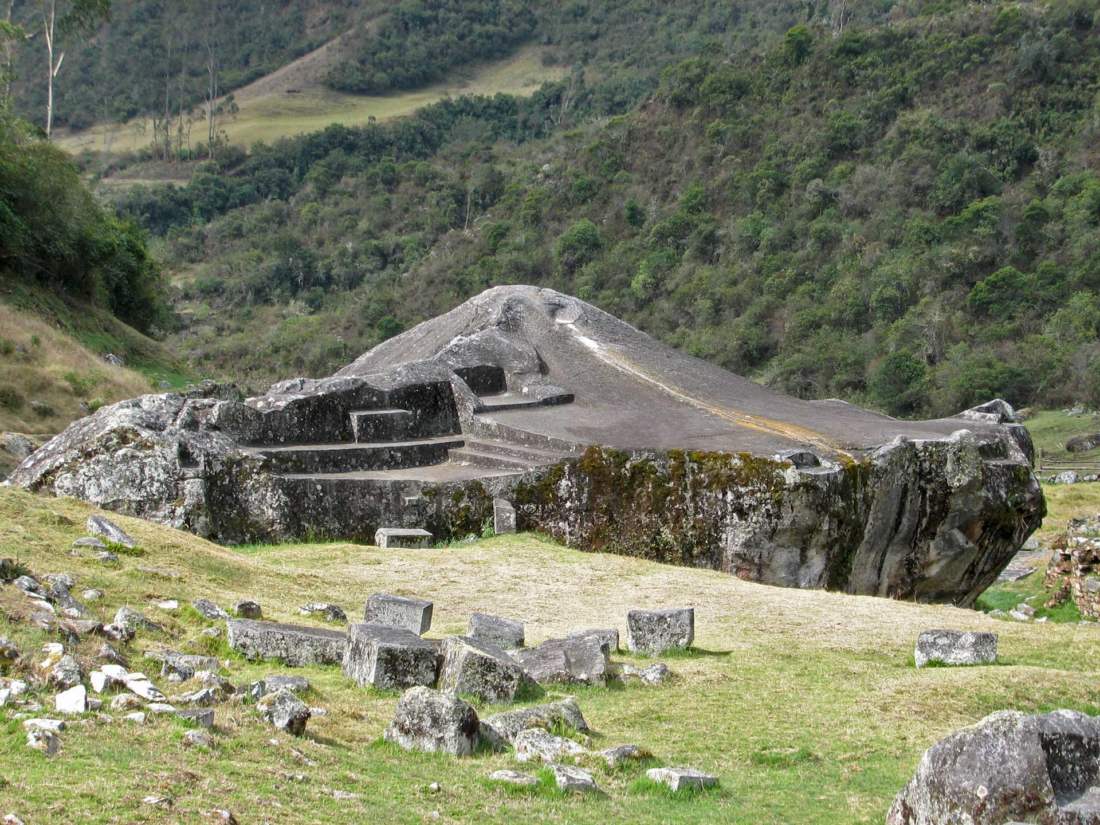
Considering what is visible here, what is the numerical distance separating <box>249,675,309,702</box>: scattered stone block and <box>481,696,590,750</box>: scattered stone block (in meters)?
1.23

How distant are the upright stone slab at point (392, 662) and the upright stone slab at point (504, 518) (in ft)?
26.0

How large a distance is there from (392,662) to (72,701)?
2.53 meters

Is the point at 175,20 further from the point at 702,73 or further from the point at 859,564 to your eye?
the point at 859,564

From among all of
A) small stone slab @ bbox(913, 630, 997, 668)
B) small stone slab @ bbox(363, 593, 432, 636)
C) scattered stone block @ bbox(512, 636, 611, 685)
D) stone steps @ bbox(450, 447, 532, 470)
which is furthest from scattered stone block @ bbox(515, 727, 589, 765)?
stone steps @ bbox(450, 447, 532, 470)

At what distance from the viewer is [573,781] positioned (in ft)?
23.5

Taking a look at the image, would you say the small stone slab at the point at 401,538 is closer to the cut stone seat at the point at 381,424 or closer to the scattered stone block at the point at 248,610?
the cut stone seat at the point at 381,424

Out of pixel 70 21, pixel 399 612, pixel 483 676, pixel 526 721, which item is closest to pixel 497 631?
pixel 399 612

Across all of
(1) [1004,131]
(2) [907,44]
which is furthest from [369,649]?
(2) [907,44]

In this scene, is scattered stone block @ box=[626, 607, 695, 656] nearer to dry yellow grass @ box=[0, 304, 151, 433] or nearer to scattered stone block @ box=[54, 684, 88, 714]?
scattered stone block @ box=[54, 684, 88, 714]

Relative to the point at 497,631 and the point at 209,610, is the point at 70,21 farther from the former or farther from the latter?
the point at 497,631

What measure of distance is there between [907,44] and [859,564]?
198ft

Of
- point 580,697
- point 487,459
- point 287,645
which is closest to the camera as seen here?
point 580,697

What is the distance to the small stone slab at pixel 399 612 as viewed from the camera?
1099 cm

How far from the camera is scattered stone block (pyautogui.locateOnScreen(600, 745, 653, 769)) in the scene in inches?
305
